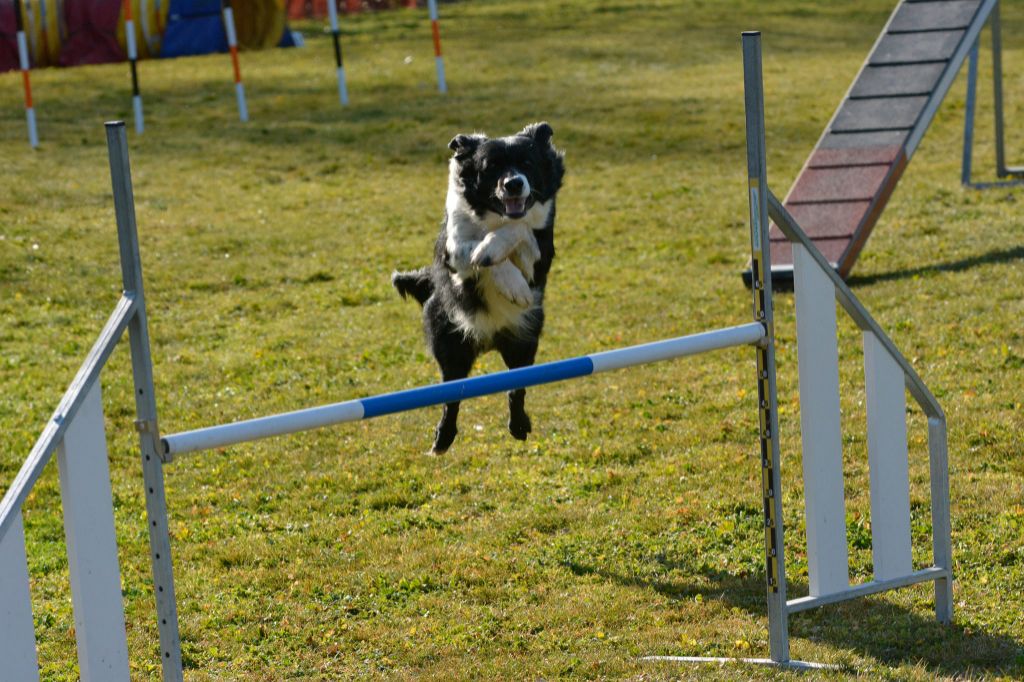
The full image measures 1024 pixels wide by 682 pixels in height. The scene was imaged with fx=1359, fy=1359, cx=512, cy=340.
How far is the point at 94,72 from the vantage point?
19438mm

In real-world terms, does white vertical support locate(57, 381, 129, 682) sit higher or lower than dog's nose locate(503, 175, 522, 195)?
lower

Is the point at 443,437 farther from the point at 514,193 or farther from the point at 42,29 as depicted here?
the point at 42,29

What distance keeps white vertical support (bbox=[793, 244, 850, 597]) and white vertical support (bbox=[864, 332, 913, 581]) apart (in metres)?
0.20

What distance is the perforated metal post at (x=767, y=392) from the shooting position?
410cm

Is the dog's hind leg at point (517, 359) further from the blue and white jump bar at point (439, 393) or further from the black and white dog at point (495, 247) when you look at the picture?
the blue and white jump bar at point (439, 393)

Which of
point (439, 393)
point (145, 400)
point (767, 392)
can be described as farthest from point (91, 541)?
point (767, 392)

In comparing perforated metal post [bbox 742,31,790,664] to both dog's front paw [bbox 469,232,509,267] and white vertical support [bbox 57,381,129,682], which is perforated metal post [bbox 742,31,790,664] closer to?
dog's front paw [bbox 469,232,509,267]

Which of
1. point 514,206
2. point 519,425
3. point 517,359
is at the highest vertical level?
point 514,206

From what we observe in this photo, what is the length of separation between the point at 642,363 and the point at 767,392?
1.55 ft

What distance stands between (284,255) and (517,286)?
22.2ft

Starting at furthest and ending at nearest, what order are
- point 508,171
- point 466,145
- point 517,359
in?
point 517,359
point 466,145
point 508,171

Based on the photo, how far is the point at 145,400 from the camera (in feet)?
11.2

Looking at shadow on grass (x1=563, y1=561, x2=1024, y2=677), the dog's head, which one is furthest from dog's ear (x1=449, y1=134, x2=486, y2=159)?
shadow on grass (x1=563, y1=561, x2=1024, y2=677)

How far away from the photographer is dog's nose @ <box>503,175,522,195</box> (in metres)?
5.02
